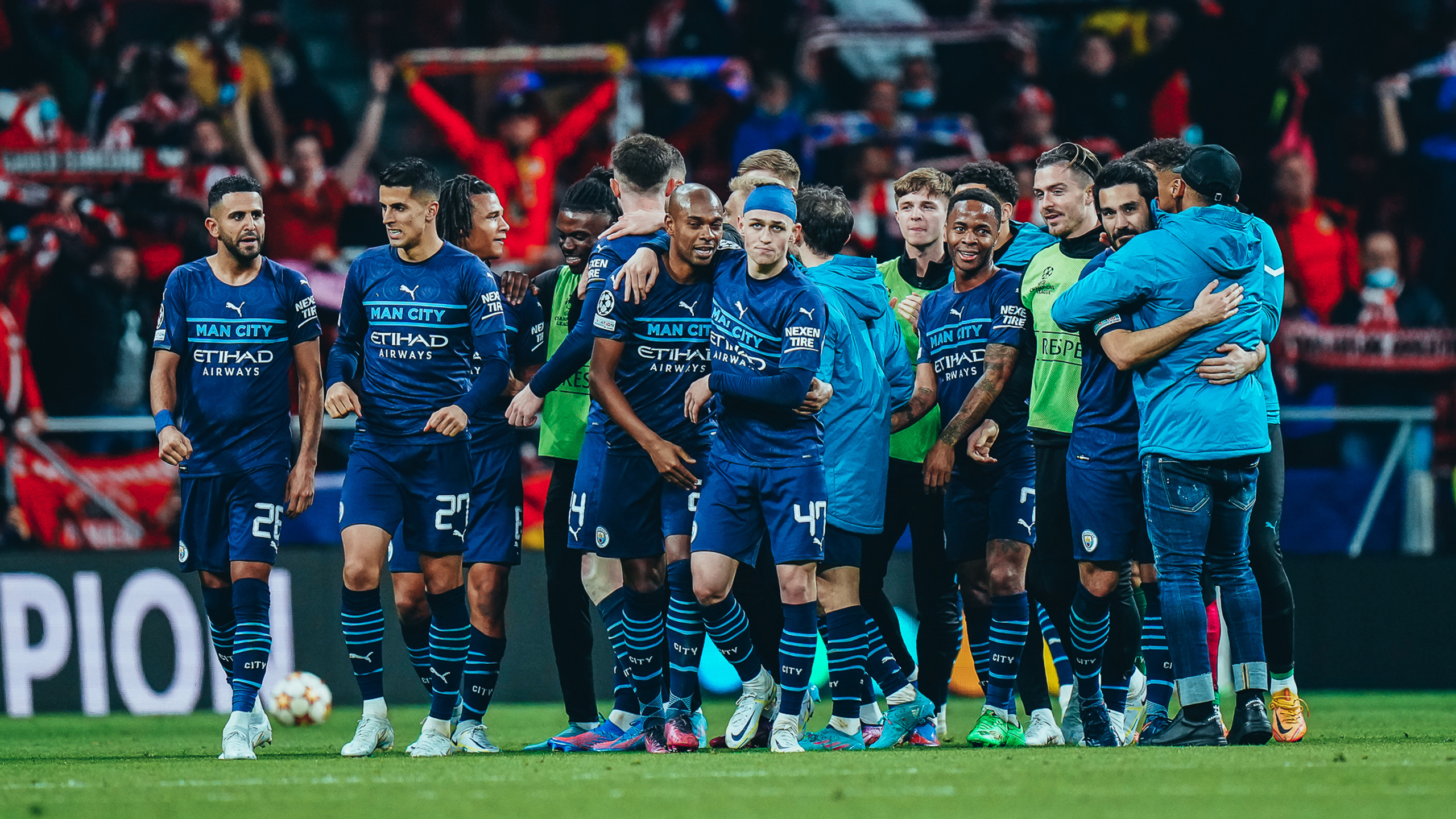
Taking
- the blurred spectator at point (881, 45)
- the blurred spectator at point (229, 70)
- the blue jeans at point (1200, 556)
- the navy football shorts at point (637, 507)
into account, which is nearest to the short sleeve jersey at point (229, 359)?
the navy football shorts at point (637, 507)

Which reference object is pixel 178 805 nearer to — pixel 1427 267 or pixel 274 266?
pixel 274 266

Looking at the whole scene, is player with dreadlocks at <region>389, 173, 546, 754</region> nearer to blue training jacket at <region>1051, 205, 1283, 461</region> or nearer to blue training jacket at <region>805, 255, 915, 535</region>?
blue training jacket at <region>805, 255, 915, 535</region>

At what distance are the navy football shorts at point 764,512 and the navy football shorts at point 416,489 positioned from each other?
1002mm

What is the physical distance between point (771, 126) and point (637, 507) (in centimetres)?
691

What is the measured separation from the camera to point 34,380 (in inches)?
438

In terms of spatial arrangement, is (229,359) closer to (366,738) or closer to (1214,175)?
(366,738)

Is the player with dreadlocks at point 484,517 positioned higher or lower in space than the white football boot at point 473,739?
higher

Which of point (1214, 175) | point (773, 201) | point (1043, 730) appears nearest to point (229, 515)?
point (773, 201)

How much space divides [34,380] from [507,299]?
5909mm

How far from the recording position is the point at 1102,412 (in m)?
6.14

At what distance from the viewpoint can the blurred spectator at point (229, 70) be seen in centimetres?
1241

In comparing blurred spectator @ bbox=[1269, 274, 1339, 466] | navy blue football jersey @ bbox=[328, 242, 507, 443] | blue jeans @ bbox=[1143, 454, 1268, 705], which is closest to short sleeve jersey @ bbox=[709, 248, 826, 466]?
navy blue football jersey @ bbox=[328, 242, 507, 443]

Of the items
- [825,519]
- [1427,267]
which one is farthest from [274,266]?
[1427,267]

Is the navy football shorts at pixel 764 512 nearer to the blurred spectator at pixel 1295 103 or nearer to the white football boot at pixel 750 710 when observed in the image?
the white football boot at pixel 750 710
